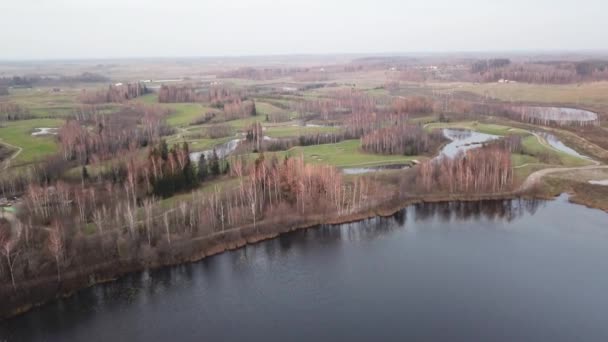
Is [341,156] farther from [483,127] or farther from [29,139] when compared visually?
[29,139]

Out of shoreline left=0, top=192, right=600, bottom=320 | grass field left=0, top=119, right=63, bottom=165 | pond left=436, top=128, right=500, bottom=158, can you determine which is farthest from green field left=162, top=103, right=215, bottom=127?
shoreline left=0, top=192, right=600, bottom=320

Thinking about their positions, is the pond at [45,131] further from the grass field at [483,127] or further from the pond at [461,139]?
the grass field at [483,127]

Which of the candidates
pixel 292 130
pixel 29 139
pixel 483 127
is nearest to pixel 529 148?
pixel 483 127

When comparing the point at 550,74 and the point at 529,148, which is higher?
the point at 550,74

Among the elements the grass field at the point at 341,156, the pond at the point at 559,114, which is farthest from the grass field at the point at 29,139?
the pond at the point at 559,114

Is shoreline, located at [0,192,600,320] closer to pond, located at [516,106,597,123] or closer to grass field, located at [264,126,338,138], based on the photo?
grass field, located at [264,126,338,138]

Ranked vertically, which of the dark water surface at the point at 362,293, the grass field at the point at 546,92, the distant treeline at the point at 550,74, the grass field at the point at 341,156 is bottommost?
the dark water surface at the point at 362,293

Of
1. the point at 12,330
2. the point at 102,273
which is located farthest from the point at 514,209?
the point at 12,330
